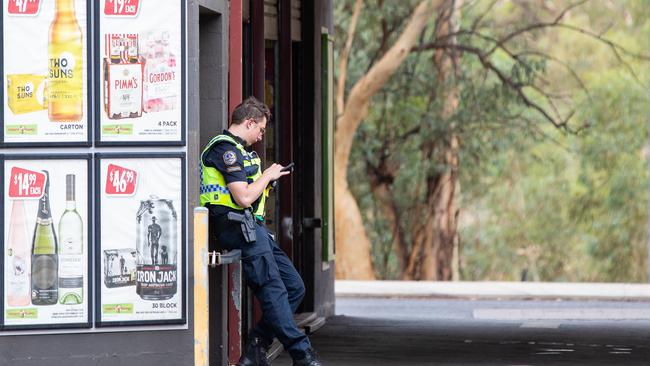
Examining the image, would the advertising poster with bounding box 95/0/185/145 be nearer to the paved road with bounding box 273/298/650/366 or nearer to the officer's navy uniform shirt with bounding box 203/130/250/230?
the officer's navy uniform shirt with bounding box 203/130/250/230

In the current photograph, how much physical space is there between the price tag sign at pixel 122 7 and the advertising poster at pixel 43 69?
135 millimetres

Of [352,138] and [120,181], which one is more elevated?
[352,138]

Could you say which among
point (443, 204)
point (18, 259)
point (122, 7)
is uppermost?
point (122, 7)

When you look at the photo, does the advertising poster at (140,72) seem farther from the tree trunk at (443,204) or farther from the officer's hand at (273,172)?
the tree trunk at (443,204)

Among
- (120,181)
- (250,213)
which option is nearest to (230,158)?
(250,213)

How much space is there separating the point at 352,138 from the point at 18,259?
2482 centimetres

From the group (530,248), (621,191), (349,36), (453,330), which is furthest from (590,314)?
(530,248)

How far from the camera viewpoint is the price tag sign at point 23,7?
33.3 ft

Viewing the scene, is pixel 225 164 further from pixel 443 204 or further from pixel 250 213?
pixel 443 204

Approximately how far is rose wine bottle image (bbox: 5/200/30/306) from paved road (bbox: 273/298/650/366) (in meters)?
2.61

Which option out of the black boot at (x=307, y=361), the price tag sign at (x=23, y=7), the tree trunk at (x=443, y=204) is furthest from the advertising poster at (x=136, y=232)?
the tree trunk at (x=443, y=204)

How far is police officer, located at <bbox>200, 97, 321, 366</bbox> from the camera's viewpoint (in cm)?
1017

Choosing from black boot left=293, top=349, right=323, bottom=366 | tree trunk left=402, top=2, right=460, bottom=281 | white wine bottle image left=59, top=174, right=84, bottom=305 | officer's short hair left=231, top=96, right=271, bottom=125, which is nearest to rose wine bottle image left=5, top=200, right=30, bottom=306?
white wine bottle image left=59, top=174, right=84, bottom=305

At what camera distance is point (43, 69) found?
1016 centimetres
